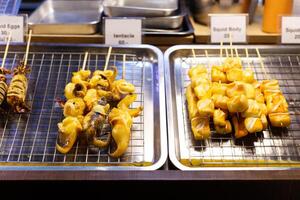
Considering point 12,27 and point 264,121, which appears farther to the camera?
point 12,27

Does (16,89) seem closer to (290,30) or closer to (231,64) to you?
(231,64)

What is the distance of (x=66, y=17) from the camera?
2508 mm

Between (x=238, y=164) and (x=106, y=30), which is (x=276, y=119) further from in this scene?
(x=106, y=30)

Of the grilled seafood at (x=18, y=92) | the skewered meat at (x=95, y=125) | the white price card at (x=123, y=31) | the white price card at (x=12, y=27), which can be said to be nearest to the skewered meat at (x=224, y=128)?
the skewered meat at (x=95, y=125)

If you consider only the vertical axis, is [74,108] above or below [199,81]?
below

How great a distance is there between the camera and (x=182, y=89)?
194 cm

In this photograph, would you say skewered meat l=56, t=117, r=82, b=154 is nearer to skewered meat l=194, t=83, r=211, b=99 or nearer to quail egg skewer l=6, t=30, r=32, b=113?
quail egg skewer l=6, t=30, r=32, b=113

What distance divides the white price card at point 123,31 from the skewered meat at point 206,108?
65 centimetres

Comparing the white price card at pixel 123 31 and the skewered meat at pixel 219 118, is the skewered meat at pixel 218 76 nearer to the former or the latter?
the skewered meat at pixel 219 118

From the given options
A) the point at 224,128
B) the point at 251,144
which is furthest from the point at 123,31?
the point at 251,144

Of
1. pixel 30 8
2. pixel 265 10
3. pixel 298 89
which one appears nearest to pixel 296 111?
pixel 298 89

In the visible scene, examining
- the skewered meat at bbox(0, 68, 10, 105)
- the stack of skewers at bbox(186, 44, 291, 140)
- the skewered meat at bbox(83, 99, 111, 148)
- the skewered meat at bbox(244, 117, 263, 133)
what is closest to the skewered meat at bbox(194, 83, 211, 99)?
the stack of skewers at bbox(186, 44, 291, 140)

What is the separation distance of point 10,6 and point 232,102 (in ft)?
5.22

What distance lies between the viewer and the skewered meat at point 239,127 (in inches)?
64.6
